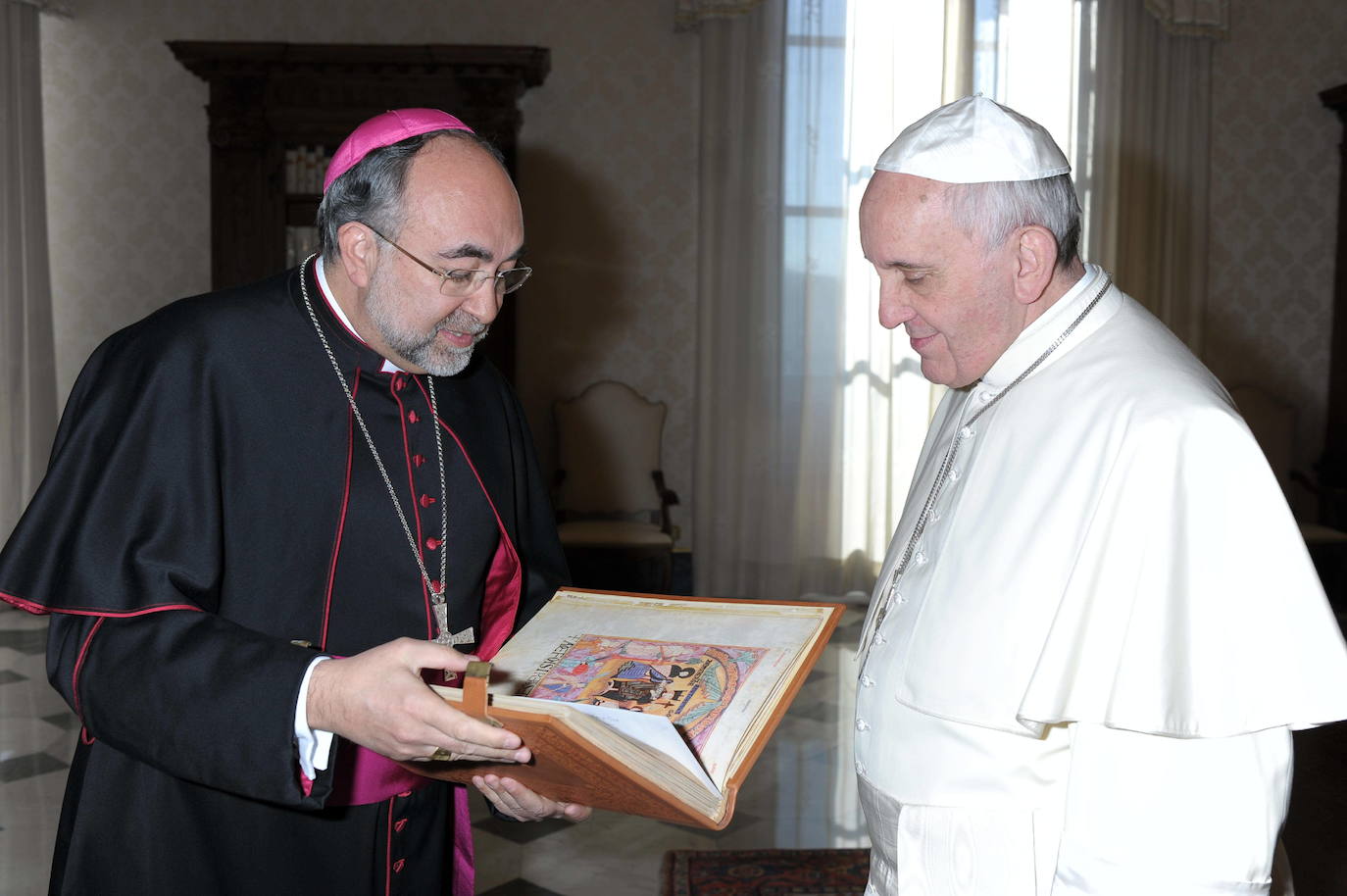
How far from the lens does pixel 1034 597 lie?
162cm

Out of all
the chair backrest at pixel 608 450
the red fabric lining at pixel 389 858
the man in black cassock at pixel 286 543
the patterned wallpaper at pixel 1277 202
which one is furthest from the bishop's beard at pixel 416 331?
the patterned wallpaper at pixel 1277 202

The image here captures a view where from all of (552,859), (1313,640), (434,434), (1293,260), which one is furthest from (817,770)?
(1293,260)

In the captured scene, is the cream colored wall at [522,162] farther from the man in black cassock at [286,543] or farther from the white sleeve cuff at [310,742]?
the white sleeve cuff at [310,742]

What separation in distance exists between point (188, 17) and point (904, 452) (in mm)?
5372

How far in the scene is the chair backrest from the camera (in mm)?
7359

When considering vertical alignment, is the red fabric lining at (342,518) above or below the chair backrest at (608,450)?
above

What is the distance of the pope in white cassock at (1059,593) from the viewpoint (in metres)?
1.42

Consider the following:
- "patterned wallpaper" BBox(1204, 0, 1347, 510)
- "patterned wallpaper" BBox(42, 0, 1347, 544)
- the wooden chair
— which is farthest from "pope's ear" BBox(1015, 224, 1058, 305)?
"patterned wallpaper" BBox(1204, 0, 1347, 510)

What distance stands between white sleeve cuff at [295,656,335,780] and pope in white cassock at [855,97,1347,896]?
0.81 m

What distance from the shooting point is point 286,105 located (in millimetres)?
6734

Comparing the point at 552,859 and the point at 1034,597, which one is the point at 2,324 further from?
the point at 1034,597

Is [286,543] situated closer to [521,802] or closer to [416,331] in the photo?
[416,331]

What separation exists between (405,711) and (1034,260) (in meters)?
1.12

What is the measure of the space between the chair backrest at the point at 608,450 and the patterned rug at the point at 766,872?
3.70 meters
